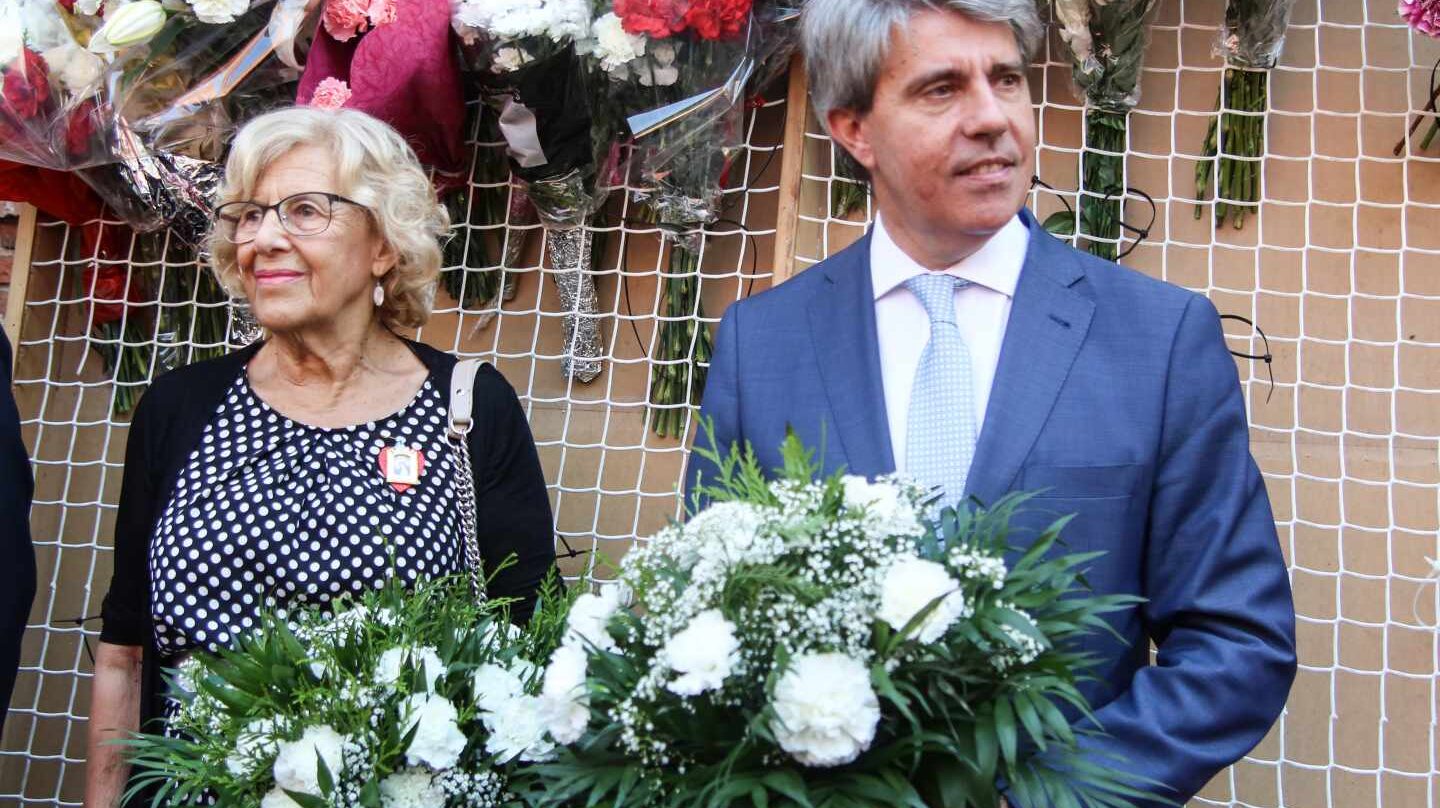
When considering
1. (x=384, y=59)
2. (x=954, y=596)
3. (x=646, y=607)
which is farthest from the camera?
(x=384, y=59)

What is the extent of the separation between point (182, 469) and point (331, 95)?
833 millimetres

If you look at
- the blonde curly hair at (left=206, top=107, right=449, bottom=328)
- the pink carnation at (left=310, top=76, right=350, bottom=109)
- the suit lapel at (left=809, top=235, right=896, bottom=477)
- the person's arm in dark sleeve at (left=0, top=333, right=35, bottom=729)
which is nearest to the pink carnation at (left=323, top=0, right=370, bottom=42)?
the pink carnation at (left=310, top=76, right=350, bottom=109)

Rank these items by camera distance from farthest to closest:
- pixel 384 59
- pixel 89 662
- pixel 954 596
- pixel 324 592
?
pixel 89 662 < pixel 384 59 < pixel 324 592 < pixel 954 596

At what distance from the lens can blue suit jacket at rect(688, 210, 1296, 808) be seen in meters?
1.74

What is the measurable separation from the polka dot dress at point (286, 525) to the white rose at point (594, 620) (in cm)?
71

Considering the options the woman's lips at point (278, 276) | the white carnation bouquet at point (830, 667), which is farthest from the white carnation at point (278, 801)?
the woman's lips at point (278, 276)

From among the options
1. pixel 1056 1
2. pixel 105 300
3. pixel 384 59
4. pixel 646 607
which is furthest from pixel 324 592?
pixel 1056 1

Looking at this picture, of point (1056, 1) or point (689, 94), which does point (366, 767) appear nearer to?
point (689, 94)

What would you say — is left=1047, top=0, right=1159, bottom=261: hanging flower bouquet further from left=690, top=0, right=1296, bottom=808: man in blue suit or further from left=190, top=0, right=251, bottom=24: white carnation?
left=190, top=0, right=251, bottom=24: white carnation

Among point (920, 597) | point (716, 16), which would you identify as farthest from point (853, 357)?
point (716, 16)

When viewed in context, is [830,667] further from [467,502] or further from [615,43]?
A: [615,43]

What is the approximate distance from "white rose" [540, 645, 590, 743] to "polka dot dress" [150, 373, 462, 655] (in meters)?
0.75

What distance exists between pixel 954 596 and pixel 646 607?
34 cm

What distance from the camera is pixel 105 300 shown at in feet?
11.5
